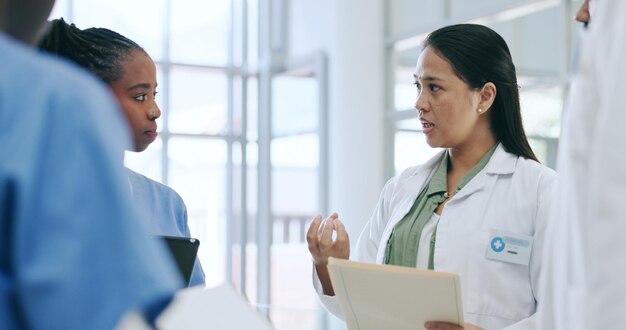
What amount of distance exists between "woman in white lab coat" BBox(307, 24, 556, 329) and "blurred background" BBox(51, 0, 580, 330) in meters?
5.58

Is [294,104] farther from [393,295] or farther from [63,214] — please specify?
[63,214]

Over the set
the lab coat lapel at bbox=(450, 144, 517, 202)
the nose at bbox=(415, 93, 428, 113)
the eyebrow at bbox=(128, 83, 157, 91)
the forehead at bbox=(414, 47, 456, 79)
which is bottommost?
the lab coat lapel at bbox=(450, 144, 517, 202)

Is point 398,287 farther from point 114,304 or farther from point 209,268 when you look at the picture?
point 209,268

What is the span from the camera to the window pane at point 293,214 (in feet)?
30.4

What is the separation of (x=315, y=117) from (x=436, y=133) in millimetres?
6774

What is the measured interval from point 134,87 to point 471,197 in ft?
3.07

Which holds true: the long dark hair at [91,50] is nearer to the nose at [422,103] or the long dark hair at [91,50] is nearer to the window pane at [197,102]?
the nose at [422,103]

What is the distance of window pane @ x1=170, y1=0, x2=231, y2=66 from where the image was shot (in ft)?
31.1

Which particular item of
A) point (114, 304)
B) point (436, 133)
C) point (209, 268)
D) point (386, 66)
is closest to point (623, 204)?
point (114, 304)

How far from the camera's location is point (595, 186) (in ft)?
3.65

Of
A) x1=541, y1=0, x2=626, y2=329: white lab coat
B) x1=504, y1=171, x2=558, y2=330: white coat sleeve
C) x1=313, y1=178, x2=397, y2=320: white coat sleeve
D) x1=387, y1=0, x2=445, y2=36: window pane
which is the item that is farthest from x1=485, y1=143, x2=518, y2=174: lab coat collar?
x1=387, y1=0, x2=445, y2=36: window pane

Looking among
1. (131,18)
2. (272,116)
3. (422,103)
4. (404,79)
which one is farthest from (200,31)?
(422,103)

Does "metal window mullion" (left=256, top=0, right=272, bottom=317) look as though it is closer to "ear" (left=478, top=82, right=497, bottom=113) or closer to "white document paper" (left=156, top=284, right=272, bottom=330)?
"ear" (left=478, top=82, right=497, bottom=113)

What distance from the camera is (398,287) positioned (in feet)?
6.47
